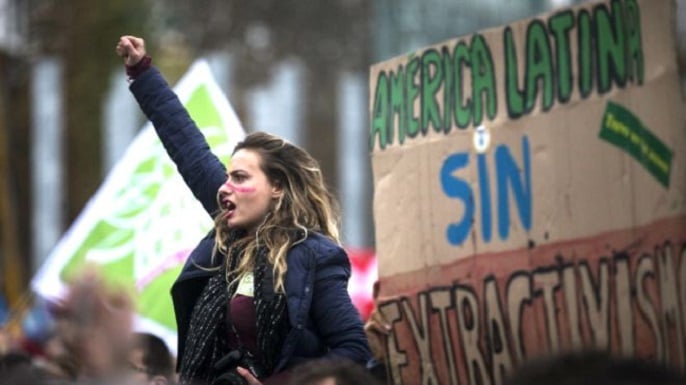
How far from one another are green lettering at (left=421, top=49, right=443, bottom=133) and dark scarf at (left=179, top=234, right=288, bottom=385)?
1.40 meters

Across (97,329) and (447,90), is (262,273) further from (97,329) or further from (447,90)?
(97,329)

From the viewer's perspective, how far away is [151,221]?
26.8 feet

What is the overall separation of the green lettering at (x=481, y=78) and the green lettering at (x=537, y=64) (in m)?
0.21

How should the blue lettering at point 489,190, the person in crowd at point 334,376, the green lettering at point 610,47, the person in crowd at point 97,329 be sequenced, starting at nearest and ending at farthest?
the person in crowd at point 97,329, the person in crowd at point 334,376, the green lettering at point 610,47, the blue lettering at point 489,190

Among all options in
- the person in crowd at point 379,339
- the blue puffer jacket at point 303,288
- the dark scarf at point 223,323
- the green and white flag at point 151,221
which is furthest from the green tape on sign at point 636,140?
the green and white flag at point 151,221

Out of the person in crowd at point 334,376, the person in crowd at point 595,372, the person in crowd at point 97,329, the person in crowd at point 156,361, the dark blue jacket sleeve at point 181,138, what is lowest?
the person in crowd at point 595,372

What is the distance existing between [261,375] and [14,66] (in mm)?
22168

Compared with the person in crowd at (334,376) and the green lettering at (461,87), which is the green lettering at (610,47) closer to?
the green lettering at (461,87)

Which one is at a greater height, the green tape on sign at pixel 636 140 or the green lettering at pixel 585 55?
the green lettering at pixel 585 55

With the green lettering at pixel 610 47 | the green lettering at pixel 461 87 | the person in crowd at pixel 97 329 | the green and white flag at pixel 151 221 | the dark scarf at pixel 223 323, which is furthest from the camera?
the green and white flag at pixel 151 221

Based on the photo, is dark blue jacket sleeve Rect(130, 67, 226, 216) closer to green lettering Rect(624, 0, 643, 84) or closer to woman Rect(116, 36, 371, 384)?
woman Rect(116, 36, 371, 384)

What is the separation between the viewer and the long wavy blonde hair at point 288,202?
5414mm

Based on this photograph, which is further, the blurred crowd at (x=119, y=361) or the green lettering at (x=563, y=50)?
the green lettering at (x=563, y=50)

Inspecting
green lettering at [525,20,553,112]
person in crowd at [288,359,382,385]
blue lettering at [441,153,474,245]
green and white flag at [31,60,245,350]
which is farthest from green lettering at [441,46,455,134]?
person in crowd at [288,359,382,385]
